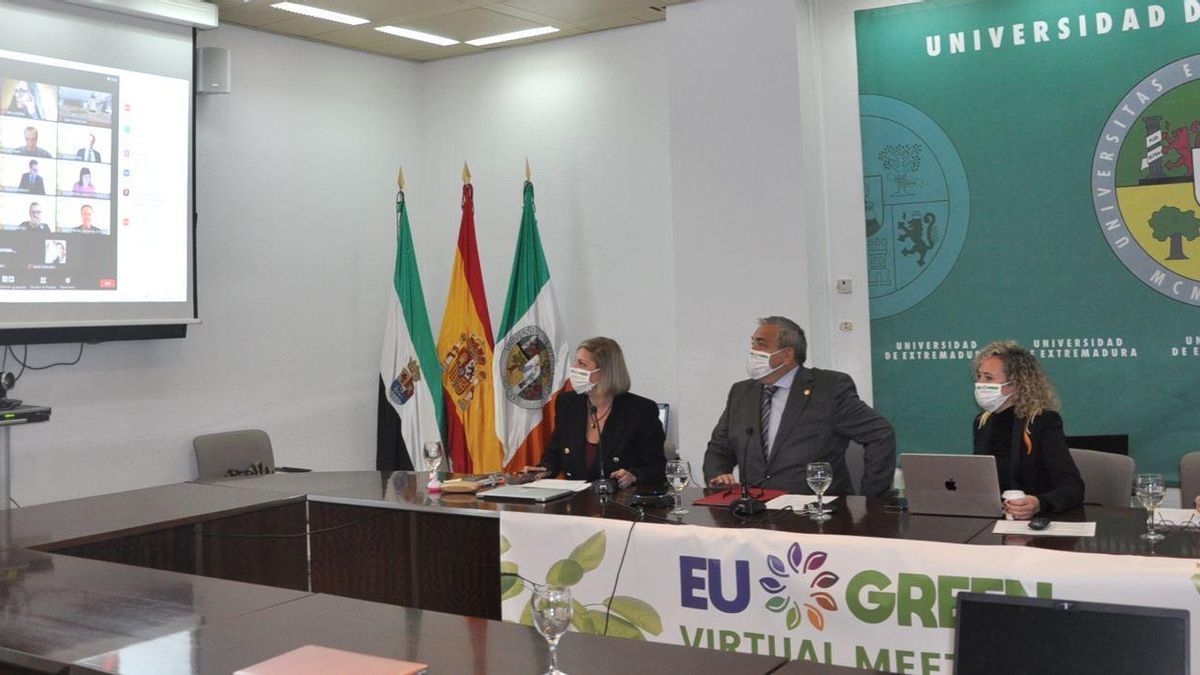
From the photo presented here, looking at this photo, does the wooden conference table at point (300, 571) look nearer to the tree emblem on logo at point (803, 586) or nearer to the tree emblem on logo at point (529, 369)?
the tree emblem on logo at point (803, 586)

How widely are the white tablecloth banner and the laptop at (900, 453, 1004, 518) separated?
42 cm

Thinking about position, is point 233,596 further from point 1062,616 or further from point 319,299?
point 319,299

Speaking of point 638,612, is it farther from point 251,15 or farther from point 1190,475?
point 251,15

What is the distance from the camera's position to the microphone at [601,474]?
3871 mm

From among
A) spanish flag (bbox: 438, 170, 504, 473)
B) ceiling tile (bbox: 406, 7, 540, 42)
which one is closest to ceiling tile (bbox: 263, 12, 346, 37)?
ceiling tile (bbox: 406, 7, 540, 42)

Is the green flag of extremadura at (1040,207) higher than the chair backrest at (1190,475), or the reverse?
the green flag of extremadura at (1040,207)

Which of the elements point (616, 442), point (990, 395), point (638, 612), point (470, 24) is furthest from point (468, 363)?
point (990, 395)

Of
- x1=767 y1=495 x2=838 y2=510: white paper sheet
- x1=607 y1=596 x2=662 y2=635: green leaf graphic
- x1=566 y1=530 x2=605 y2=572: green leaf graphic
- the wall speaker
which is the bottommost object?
x1=607 y1=596 x2=662 y2=635: green leaf graphic

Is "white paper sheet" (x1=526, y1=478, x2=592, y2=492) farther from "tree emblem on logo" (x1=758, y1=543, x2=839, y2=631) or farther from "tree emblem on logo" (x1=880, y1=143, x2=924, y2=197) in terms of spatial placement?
"tree emblem on logo" (x1=880, y1=143, x2=924, y2=197)

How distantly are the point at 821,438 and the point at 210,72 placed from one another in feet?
11.8

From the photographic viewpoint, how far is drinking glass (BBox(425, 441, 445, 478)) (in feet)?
13.5

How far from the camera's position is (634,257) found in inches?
250

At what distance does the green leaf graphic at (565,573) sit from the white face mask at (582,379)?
1154 mm

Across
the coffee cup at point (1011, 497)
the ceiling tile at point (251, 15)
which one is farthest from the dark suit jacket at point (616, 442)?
the ceiling tile at point (251, 15)
